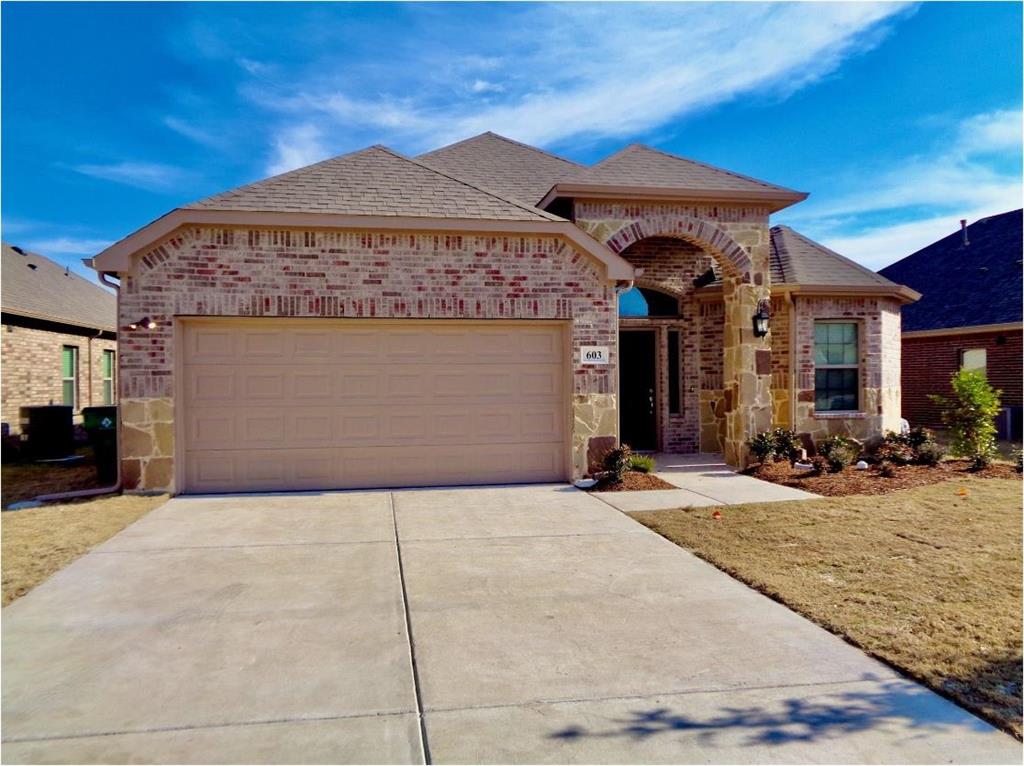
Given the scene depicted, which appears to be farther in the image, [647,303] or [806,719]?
[647,303]

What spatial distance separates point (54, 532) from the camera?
7.36 metres

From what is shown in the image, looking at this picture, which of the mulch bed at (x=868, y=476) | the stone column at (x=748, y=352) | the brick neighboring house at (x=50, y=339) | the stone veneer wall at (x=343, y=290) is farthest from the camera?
the brick neighboring house at (x=50, y=339)

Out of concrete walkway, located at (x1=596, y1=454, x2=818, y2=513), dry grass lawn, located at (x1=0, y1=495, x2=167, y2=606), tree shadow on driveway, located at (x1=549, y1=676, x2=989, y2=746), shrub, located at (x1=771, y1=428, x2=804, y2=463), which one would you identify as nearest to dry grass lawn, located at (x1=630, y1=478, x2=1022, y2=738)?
tree shadow on driveway, located at (x1=549, y1=676, x2=989, y2=746)

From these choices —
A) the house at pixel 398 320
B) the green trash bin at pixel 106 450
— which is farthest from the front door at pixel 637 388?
the green trash bin at pixel 106 450

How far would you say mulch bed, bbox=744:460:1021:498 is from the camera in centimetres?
975

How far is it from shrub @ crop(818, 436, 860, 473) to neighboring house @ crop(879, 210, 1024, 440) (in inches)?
326

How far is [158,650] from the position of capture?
14.1 feet

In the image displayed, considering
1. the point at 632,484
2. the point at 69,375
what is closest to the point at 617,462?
the point at 632,484

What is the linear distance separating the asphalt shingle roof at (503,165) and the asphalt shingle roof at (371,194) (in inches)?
99.5

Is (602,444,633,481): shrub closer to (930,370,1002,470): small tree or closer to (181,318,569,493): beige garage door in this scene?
(181,318,569,493): beige garage door

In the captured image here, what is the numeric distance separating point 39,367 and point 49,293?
2832mm

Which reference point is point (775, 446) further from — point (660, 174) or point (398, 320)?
point (398, 320)

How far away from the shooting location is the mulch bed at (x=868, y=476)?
9750mm

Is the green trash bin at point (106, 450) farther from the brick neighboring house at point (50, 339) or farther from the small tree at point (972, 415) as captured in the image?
the small tree at point (972, 415)
